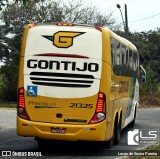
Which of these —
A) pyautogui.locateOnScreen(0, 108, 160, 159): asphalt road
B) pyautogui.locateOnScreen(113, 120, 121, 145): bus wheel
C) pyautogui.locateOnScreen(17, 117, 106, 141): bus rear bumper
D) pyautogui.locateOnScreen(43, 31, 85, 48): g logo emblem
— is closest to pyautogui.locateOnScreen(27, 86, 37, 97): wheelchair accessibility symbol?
pyautogui.locateOnScreen(17, 117, 106, 141): bus rear bumper

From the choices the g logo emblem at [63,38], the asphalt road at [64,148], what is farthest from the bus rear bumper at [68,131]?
the g logo emblem at [63,38]

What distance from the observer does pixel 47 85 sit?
11.0m

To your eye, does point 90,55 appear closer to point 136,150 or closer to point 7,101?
point 136,150

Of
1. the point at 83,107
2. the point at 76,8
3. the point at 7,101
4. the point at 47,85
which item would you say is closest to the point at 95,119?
the point at 83,107

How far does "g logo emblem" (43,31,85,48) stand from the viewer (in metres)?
11.0

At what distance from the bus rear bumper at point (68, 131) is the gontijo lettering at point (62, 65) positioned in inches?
52.3

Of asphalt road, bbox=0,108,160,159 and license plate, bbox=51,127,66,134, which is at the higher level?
license plate, bbox=51,127,66,134

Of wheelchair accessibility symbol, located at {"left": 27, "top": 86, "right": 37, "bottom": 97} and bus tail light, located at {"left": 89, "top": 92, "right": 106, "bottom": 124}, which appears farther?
wheelchair accessibility symbol, located at {"left": 27, "top": 86, "right": 37, "bottom": 97}

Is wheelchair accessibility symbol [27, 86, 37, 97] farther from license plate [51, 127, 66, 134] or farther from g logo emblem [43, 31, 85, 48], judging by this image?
g logo emblem [43, 31, 85, 48]

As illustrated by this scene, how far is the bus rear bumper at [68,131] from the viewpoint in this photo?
420 inches

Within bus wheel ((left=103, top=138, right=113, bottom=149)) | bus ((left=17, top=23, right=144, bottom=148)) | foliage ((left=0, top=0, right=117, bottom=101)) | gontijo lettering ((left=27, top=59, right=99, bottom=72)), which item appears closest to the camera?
bus ((left=17, top=23, right=144, bottom=148))

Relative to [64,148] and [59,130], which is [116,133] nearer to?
[64,148]

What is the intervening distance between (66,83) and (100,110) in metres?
1.04

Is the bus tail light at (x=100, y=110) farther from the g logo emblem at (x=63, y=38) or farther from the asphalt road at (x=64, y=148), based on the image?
the g logo emblem at (x=63, y=38)
